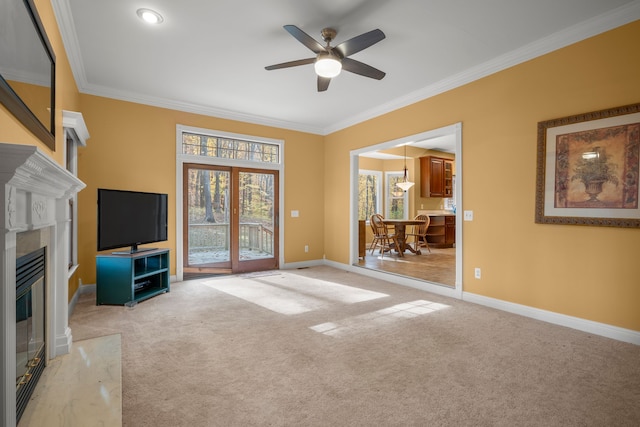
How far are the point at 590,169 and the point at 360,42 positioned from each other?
2.44 metres

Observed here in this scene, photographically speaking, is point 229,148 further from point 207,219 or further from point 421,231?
point 421,231

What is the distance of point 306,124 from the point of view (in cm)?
627

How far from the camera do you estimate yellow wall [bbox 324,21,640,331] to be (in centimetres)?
274

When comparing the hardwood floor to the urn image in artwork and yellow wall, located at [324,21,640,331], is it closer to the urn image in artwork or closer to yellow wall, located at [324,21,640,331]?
yellow wall, located at [324,21,640,331]

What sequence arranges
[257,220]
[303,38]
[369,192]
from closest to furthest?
[303,38] < [257,220] < [369,192]

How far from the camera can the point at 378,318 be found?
3289mm

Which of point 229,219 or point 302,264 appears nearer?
point 229,219

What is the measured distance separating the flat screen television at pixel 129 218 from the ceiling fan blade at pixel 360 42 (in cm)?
303

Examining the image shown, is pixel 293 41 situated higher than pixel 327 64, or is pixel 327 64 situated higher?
pixel 293 41

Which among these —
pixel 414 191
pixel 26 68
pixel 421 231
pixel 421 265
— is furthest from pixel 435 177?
pixel 26 68

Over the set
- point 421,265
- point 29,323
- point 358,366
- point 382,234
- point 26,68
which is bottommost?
point 358,366

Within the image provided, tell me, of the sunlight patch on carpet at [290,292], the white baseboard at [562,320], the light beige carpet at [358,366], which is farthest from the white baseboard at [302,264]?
the white baseboard at [562,320]

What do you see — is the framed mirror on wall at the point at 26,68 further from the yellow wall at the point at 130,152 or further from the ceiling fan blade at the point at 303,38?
the yellow wall at the point at 130,152

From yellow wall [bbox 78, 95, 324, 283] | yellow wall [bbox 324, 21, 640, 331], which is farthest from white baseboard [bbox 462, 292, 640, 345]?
yellow wall [bbox 78, 95, 324, 283]
